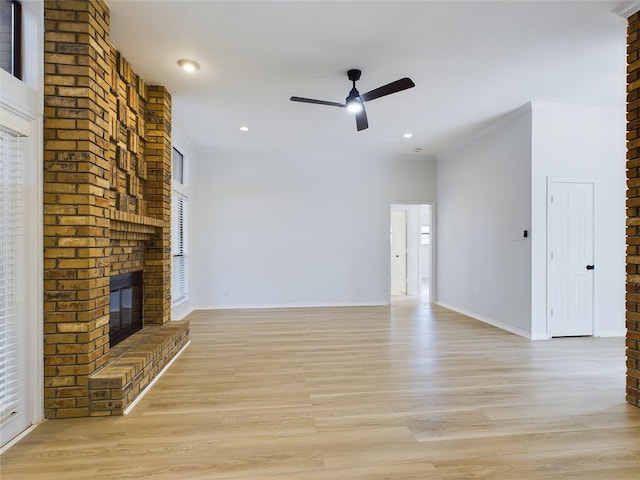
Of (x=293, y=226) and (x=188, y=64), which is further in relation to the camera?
(x=293, y=226)

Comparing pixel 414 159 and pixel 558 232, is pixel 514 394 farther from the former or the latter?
pixel 414 159

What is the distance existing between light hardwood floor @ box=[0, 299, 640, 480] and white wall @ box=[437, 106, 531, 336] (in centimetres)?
98

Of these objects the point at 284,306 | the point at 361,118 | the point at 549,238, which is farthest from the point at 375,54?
the point at 284,306

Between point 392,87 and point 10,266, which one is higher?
point 392,87

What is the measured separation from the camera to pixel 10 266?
6.77 ft

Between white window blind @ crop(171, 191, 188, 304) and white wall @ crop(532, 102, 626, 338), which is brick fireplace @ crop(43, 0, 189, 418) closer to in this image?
white window blind @ crop(171, 191, 188, 304)

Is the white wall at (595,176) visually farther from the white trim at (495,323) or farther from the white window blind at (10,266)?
the white window blind at (10,266)

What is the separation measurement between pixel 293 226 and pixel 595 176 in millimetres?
4628

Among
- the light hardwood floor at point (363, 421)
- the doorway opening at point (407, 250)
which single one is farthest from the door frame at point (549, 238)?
the doorway opening at point (407, 250)

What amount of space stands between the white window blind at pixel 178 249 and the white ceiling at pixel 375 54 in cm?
139

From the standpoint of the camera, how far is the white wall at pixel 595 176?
4211mm

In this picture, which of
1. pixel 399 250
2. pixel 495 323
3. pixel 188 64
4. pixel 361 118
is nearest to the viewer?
pixel 188 64

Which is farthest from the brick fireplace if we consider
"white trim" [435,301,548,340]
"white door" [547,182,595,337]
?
"white door" [547,182,595,337]

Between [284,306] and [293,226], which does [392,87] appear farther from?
[284,306]
